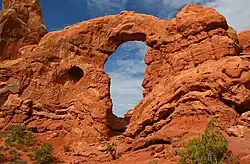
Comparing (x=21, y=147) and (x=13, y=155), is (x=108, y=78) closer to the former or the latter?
(x=21, y=147)

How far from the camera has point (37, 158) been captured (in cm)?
2334

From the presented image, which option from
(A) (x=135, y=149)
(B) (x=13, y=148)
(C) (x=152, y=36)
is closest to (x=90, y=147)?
(A) (x=135, y=149)

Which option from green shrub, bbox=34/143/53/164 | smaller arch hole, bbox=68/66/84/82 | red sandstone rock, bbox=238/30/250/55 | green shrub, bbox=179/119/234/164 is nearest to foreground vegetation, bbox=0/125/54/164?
green shrub, bbox=34/143/53/164

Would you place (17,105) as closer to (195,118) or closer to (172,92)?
(172,92)

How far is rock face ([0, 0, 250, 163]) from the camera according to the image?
73.0 feet

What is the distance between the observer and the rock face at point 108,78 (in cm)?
2225

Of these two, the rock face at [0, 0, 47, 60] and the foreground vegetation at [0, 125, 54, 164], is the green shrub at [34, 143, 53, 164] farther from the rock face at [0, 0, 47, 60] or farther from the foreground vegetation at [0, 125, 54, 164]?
the rock face at [0, 0, 47, 60]

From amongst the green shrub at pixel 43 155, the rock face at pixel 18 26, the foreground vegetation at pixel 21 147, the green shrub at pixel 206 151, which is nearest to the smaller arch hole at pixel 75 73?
the rock face at pixel 18 26

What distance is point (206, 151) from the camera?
1717 centimetres

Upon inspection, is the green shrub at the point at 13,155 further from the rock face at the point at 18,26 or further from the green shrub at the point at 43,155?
the rock face at the point at 18,26

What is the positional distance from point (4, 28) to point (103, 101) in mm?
10725

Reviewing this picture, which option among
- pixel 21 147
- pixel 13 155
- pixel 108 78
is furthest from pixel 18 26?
pixel 13 155

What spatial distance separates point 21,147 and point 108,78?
8800 millimetres

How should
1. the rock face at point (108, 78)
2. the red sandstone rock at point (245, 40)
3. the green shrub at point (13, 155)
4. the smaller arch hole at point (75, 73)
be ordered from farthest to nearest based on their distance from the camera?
the smaller arch hole at point (75, 73), the red sandstone rock at point (245, 40), the green shrub at point (13, 155), the rock face at point (108, 78)
